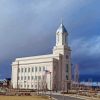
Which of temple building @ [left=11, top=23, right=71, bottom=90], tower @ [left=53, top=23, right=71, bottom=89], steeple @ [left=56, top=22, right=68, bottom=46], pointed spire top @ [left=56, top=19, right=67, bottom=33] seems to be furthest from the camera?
pointed spire top @ [left=56, top=19, right=67, bottom=33]

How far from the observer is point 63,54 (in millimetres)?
146125

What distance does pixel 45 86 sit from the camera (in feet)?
446

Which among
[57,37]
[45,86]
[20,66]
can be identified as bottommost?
[45,86]

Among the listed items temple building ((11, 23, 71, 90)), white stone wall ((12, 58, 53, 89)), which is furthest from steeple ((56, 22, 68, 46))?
white stone wall ((12, 58, 53, 89))

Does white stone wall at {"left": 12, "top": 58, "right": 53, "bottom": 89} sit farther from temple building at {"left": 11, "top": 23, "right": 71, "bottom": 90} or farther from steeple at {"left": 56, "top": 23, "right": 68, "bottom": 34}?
steeple at {"left": 56, "top": 23, "right": 68, "bottom": 34}

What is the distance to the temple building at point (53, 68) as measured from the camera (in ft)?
469

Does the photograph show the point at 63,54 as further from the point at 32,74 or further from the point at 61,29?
the point at 32,74

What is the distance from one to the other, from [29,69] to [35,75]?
208 inches

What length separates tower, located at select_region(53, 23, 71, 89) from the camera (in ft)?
479

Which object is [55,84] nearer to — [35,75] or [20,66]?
[35,75]

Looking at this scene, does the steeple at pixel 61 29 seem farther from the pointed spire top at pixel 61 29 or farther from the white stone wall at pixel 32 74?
the white stone wall at pixel 32 74

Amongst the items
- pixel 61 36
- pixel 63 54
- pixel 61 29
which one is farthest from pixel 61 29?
pixel 63 54

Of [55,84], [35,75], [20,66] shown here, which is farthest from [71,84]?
[20,66]

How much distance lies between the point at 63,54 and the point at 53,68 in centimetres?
742
